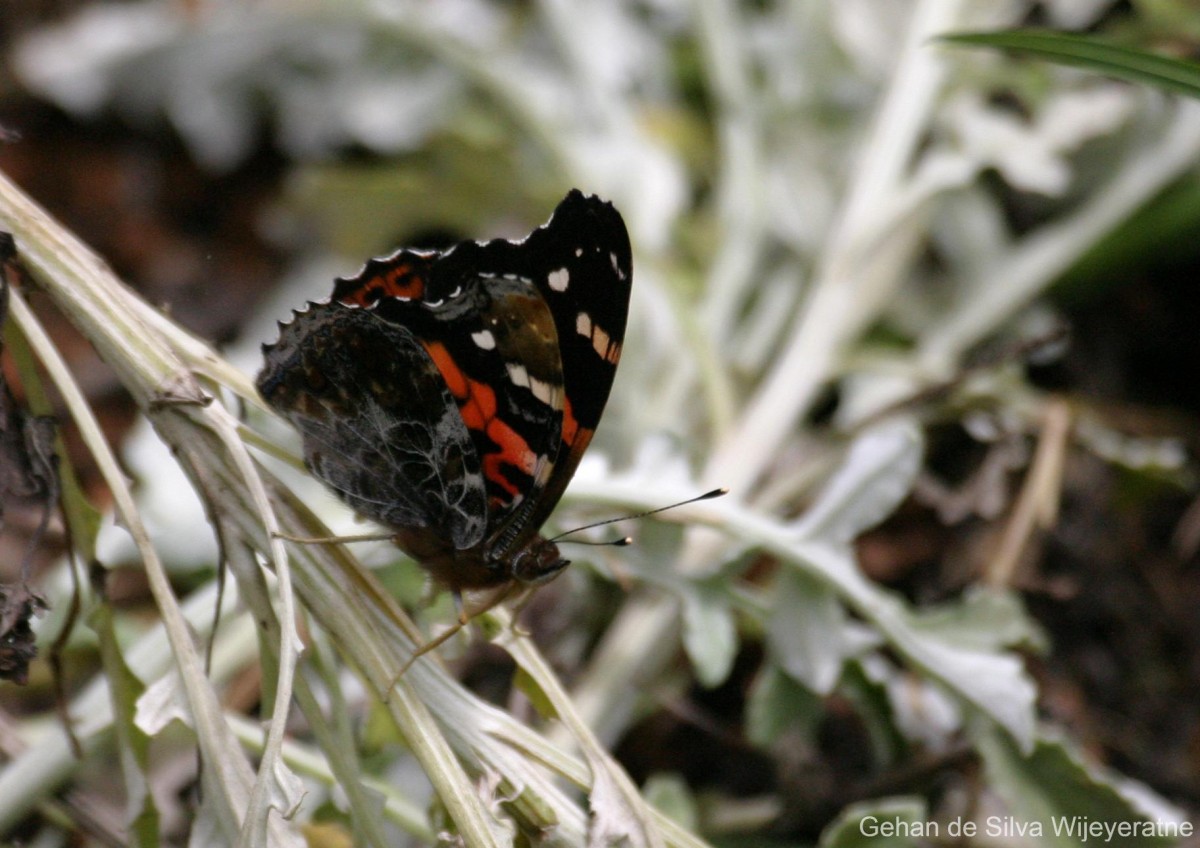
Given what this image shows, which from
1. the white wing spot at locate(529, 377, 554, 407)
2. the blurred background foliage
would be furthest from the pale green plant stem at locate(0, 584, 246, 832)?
the white wing spot at locate(529, 377, 554, 407)

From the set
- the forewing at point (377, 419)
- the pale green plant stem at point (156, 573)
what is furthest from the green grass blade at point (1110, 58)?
the pale green plant stem at point (156, 573)

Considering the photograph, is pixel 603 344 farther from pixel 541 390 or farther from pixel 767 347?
pixel 767 347

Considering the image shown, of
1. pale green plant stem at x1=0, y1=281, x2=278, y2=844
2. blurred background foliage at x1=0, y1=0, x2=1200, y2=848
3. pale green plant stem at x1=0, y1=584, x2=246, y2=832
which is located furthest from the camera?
blurred background foliage at x1=0, y1=0, x2=1200, y2=848

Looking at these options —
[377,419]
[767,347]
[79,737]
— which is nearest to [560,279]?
[377,419]

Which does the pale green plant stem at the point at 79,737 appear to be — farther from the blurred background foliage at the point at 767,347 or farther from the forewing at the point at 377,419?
the forewing at the point at 377,419

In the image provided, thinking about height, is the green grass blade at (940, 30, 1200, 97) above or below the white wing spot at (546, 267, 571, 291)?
above

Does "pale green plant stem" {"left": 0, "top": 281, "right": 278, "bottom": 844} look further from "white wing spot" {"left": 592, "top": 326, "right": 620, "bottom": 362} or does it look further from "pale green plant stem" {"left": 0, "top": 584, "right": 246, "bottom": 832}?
"white wing spot" {"left": 592, "top": 326, "right": 620, "bottom": 362}
